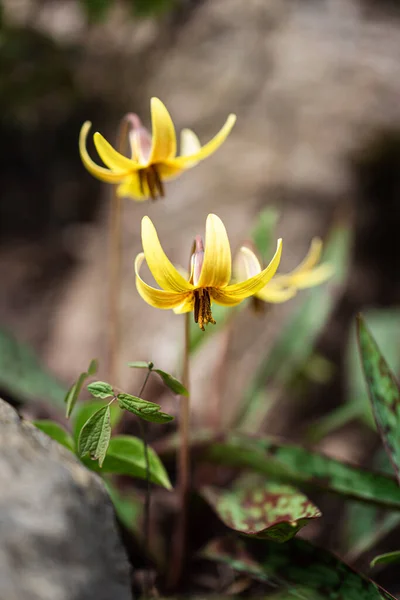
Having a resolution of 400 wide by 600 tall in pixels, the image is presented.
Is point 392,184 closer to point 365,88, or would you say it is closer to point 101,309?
point 365,88

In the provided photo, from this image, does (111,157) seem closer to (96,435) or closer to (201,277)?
(201,277)

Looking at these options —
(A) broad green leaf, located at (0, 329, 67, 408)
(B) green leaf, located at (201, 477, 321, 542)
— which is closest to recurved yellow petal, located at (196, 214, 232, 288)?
(B) green leaf, located at (201, 477, 321, 542)

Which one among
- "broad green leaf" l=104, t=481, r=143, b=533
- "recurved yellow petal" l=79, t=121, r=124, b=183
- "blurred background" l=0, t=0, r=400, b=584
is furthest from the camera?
"blurred background" l=0, t=0, r=400, b=584

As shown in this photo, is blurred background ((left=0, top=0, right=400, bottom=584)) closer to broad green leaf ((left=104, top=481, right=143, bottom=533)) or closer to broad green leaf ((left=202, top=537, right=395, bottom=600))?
broad green leaf ((left=104, top=481, right=143, bottom=533))

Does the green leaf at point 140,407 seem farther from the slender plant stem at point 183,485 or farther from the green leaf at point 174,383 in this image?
the slender plant stem at point 183,485

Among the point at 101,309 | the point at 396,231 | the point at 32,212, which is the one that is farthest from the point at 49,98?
the point at 396,231

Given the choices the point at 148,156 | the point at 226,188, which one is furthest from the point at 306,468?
the point at 226,188
